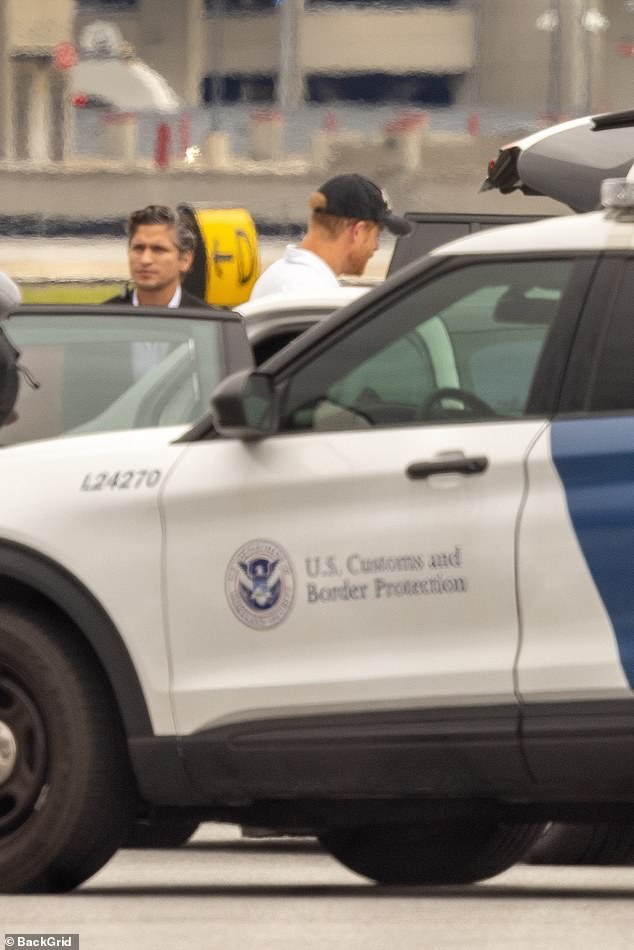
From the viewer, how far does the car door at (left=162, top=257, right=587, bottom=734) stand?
702 centimetres

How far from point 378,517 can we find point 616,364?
2.19 ft

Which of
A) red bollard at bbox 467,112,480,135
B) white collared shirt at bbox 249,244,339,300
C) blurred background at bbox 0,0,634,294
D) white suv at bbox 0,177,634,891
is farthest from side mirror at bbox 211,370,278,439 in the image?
red bollard at bbox 467,112,480,135

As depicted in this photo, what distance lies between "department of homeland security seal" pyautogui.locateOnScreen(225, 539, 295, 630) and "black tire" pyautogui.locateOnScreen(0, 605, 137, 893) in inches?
19.9

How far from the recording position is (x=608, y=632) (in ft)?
22.8

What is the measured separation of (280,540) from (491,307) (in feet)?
2.55

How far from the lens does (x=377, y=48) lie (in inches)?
3725

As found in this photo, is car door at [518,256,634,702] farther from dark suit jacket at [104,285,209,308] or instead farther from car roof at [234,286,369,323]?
dark suit jacket at [104,285,209,308]

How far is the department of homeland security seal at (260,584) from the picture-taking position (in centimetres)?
717

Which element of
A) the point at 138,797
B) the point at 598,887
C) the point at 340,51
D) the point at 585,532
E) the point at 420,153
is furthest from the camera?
the point at 340,51

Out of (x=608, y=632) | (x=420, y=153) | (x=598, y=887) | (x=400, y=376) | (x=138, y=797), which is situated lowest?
(x=420, y=153)

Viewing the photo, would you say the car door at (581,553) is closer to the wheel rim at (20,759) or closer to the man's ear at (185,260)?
the wheel rim at (20,759)

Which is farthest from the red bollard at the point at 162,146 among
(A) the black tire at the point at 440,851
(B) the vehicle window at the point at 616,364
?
(B) the vehicle window at the point at 616,364

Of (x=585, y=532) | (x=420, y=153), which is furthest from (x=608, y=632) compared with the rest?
(x=420, y=153)

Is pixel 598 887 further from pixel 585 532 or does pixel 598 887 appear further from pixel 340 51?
pixel 340 51
